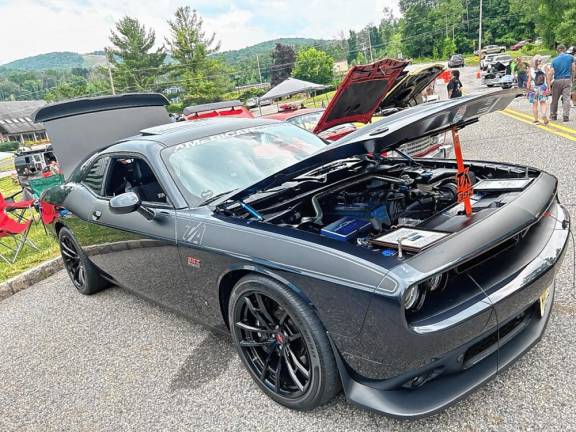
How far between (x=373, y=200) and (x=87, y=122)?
4.56 m

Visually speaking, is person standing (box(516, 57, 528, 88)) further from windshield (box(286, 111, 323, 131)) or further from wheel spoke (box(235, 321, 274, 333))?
wheel spoke (box(235, 321, 274, 333))

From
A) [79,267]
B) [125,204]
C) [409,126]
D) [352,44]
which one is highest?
[352,44]

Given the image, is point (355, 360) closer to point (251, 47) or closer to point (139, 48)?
point (139, 48)

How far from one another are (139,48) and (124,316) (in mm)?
61233

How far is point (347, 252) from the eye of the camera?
188cm

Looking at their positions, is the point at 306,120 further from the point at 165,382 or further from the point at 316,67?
the point at 316,67

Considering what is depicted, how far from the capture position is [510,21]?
71.5 m

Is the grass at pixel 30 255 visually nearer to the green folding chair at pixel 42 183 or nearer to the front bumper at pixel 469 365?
the green folding chair at pixel 42 183

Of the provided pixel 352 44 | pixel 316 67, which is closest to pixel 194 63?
pixel 316 67

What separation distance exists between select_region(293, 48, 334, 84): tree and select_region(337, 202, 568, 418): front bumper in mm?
69520

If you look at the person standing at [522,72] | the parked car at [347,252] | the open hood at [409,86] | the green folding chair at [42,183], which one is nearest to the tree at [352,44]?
the person standing at [522,72]

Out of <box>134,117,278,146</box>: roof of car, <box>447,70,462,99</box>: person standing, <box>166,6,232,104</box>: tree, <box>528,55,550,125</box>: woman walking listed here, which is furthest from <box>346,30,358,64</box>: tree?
<box>134,117,278,146</box>: roof of car

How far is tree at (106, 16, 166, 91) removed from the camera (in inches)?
2210

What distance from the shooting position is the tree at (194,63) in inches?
2062
